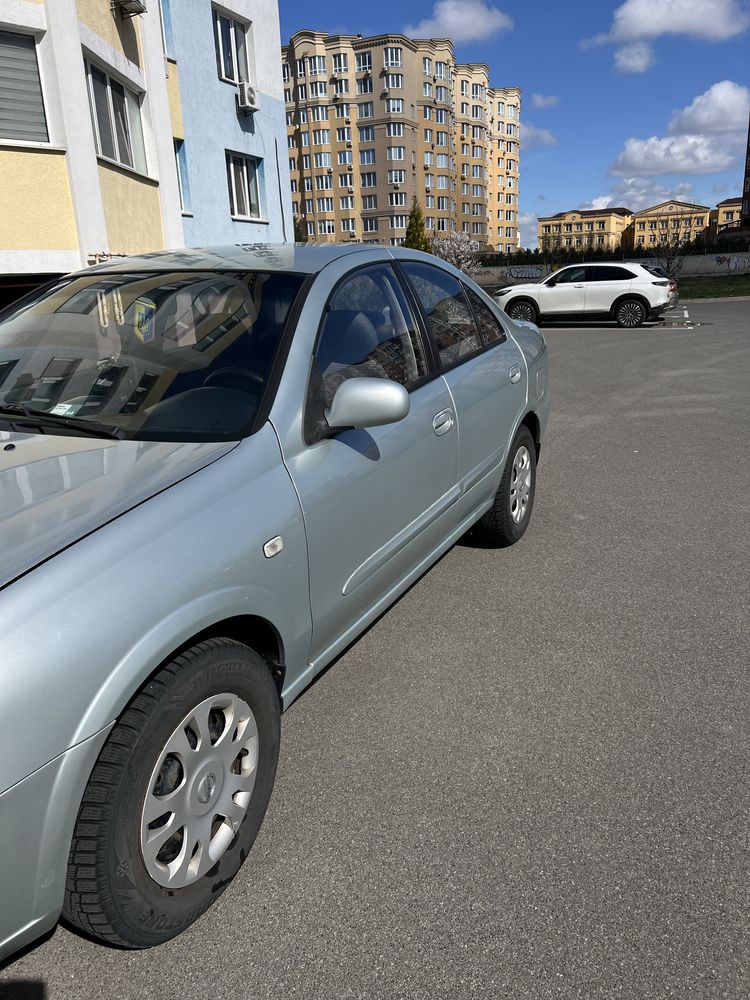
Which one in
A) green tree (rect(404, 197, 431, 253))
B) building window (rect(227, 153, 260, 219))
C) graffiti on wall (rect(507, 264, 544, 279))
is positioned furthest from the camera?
graffiti on wall (rect(507, 264, 544, 279))

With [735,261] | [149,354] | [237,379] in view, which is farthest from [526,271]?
[237,379]

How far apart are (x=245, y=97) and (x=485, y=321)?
16.7m

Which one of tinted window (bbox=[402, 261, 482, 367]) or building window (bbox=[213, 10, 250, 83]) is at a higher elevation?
building window (bbox=[213, 10, 250, 83])

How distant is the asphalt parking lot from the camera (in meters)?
1.90

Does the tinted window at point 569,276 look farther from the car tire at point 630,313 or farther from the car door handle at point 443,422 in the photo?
the car door handle at point 443,422

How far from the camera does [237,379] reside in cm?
245

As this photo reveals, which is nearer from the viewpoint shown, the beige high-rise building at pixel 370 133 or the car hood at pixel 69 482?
the car hood at pixel 69 482

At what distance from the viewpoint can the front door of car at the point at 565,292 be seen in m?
20.0

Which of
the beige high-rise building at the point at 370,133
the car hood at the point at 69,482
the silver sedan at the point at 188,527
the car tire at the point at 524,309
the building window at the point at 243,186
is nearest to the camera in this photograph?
the silver sedan at the point at 188,527

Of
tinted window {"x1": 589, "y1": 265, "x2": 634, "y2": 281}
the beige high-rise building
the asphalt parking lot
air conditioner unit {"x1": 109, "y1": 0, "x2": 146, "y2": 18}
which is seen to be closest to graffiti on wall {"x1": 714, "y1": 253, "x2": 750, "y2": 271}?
the beige high-rise building

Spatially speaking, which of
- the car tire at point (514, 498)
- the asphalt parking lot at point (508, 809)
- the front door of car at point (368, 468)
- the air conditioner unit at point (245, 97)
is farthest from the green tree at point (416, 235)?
the front door of car at point (368, 468)

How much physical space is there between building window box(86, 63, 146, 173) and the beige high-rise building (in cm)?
6574

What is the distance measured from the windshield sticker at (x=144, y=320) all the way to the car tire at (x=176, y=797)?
4.36ft

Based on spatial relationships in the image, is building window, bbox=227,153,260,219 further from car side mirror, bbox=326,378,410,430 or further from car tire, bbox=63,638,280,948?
car tire, bbox=63,638,280,948
